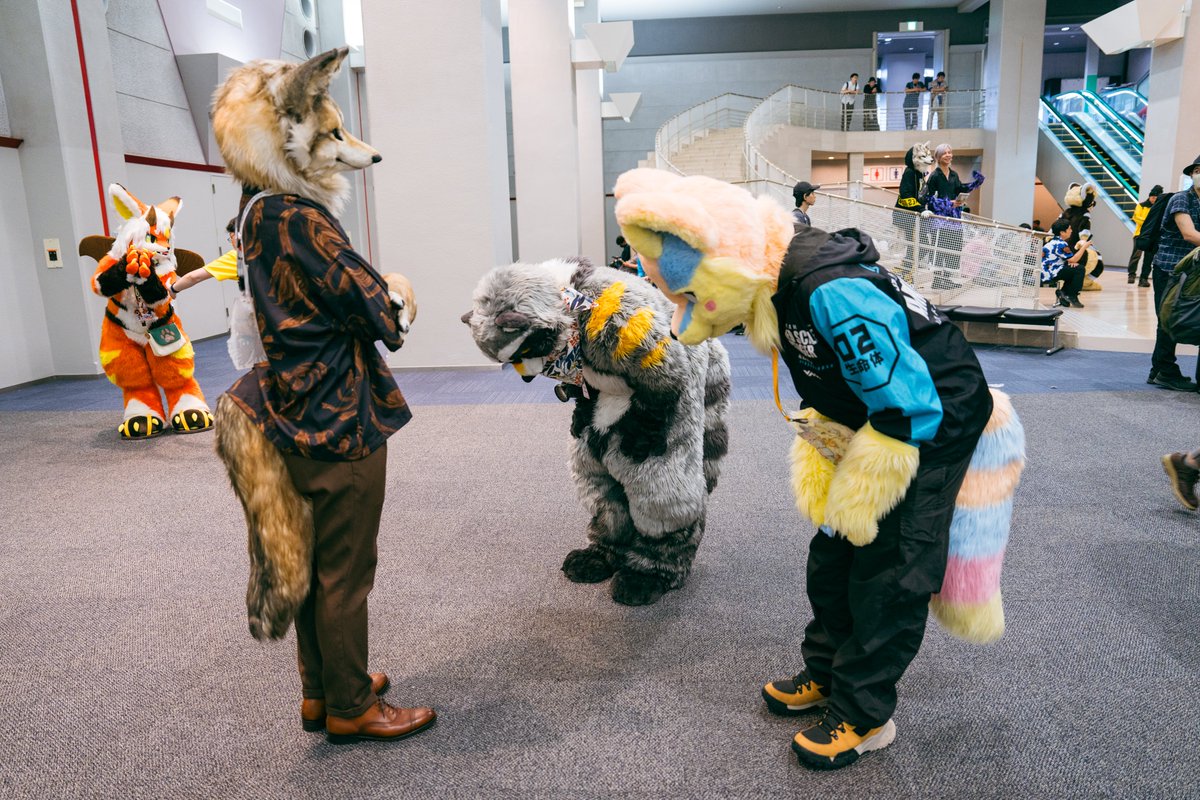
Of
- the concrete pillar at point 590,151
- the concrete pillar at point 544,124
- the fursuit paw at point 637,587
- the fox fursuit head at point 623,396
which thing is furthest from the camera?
the concrete pillar at point 590,151

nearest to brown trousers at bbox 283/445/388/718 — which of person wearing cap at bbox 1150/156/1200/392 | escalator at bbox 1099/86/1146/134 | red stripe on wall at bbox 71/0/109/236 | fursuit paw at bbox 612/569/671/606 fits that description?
fursuit paw at bbox 612/569/671/606

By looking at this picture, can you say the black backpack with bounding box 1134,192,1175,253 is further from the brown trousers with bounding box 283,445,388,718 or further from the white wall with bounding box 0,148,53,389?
the white wall with bounding box 0,148,53,389

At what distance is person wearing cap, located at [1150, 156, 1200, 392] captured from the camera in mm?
4559

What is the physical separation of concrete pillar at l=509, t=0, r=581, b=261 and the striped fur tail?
314 inches

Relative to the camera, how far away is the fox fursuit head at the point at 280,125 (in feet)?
5.01

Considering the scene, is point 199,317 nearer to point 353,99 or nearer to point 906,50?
point 353,99

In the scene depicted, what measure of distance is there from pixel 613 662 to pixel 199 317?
7952 mm

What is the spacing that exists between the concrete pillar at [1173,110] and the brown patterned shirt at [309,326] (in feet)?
29.9

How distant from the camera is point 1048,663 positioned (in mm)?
2068

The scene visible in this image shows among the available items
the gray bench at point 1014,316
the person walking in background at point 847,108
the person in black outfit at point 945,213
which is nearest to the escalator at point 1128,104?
the person walking in background at point 847,108

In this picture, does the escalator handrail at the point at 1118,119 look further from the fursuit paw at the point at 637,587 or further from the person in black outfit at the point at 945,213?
the fursuit paw at the point at 637,587

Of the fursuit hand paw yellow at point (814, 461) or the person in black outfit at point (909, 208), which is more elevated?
the person in black outfit at point (909, 208)

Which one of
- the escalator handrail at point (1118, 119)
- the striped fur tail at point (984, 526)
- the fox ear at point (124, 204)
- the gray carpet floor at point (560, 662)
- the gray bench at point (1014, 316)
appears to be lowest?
the gray carpet floor at point (560, 662)

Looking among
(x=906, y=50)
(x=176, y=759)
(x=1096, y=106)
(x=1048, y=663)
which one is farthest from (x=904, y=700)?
(x=906, y=50)
